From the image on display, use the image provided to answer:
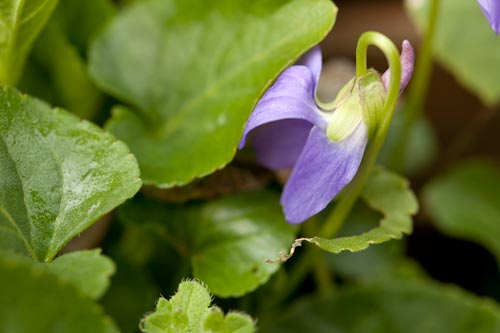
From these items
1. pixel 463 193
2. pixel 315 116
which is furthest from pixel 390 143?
pixel 315 116

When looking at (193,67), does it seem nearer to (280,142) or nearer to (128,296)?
(280,142)

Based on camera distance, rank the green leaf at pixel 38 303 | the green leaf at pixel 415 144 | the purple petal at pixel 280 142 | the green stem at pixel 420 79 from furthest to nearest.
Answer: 1. the green leaf at pixel 415 144
2. the green stem at pixel 420 79
3. the purple petal at pixel 280 142
4. the green leaf at pixel 38 303

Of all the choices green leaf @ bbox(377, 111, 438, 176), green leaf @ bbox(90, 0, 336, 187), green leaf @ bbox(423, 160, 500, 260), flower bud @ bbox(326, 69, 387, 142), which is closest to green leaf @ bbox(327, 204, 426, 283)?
green leaf @ bbox(423, 160, 500, 260)

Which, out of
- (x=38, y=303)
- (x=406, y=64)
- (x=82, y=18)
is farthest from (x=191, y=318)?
(x=82, y=18)

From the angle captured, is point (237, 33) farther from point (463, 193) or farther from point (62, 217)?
point (463, 193)

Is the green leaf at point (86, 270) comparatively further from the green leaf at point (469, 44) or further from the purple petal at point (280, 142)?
the green leaf at point (469, 44)

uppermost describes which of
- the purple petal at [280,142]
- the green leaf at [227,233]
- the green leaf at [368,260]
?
the purple petal at [280,142]

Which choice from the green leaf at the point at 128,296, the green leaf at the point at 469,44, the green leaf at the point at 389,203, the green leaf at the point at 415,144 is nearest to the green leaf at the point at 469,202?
the green leaf at the point at 415,144
